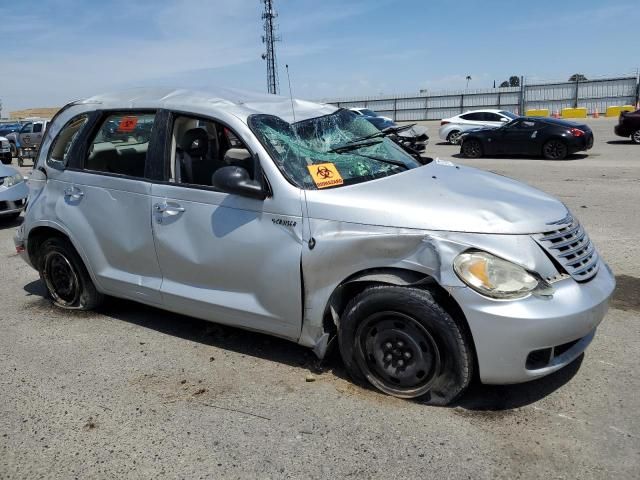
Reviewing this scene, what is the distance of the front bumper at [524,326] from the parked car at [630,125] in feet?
62.3

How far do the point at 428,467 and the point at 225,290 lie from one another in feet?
5.88

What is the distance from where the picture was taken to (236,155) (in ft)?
13.5

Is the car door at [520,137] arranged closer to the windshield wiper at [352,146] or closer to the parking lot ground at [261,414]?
the parking lot ground at [261,414]

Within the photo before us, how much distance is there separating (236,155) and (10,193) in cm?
671

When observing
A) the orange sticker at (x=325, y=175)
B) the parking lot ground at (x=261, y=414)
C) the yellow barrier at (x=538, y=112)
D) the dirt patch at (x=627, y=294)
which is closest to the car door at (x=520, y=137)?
the dirt patch at (x=627, y=294)

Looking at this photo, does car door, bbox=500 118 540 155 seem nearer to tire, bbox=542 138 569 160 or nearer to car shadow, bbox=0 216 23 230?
tire, bbox=542 138 569 160

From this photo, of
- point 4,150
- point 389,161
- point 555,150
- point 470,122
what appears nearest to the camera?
point 389,161

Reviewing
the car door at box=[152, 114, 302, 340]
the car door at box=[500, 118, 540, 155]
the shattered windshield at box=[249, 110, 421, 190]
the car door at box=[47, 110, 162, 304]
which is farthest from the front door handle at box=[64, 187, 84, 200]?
the car door at box=[500, 118, 540, 155]

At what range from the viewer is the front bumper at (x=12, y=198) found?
9180 mm

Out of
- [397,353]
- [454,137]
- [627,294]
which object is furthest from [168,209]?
[454,137]

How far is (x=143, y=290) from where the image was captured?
442 centimetres

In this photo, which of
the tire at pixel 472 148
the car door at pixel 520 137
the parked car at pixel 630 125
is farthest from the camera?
the parked car at pixel 630 125

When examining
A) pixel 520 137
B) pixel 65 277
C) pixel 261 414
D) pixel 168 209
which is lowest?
pixel 261 414

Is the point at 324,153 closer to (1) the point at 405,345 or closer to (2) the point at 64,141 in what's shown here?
(1) the point at 405,345
